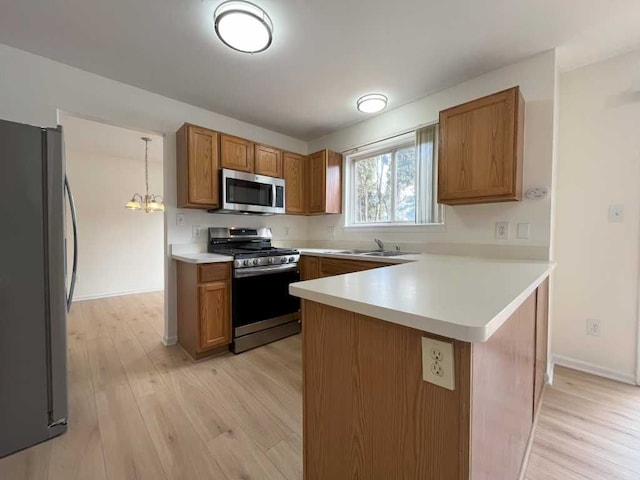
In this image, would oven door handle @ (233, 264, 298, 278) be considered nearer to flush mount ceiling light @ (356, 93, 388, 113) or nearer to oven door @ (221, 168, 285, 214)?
oven door @ (221, 168, 285, 214)

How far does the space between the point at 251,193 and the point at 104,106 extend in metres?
1.44

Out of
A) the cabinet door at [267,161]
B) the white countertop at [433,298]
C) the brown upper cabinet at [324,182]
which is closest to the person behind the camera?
the white countertop at [433,298]

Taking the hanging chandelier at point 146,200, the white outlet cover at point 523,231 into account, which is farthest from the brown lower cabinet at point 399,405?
the hanging chandelier at point 146,200

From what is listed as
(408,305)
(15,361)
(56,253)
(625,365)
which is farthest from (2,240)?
(625,365)

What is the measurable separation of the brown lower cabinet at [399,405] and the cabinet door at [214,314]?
1.62 m

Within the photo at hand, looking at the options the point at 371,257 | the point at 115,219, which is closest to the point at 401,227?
the point at 371,257

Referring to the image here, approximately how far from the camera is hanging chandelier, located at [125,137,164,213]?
424 cm

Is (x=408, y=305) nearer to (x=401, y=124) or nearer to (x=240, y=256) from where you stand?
(x=240, y=256)

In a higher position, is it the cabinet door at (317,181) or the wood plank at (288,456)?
the cabinet door at (317,181)

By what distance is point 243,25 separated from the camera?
158cm

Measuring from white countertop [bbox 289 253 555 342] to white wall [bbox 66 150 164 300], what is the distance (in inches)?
185

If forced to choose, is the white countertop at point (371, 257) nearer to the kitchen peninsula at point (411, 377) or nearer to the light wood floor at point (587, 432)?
the kitchen peninsula at point (411, 377)

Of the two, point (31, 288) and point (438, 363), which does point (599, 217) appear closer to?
point (438, 363)

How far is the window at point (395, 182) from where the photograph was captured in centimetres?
266
